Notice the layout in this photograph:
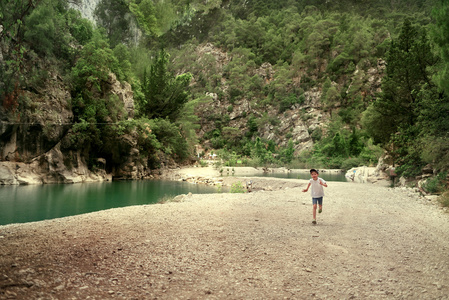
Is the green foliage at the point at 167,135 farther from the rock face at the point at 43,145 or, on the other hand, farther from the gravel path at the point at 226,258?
the gravel path at the point at 226,258

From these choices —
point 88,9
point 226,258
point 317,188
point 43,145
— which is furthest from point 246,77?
point 226,258

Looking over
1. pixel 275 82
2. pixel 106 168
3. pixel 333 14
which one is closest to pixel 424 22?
pixel 333 14

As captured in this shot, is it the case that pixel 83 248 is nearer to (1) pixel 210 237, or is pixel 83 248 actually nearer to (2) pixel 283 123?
(1) pixel 210 237

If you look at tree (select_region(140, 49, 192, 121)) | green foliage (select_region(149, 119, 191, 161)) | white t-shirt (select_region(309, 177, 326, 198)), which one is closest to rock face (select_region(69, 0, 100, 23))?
tree (select_region(140, 49, 192, 121))

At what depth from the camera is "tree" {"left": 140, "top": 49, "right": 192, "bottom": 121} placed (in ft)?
81.0

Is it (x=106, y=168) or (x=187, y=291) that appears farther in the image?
(x=106, y=168)

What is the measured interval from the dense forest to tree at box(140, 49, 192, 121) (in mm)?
105

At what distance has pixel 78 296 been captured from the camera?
2090 mm

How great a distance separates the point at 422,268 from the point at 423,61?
11804 mm

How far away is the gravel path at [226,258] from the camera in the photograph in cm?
230

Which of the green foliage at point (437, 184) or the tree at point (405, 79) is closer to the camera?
the green foliage at point (437, 184)

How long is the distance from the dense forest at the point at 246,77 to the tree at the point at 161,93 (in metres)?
0.11

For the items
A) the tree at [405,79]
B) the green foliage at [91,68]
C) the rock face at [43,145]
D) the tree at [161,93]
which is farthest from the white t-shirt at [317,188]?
the tree at [161,93]

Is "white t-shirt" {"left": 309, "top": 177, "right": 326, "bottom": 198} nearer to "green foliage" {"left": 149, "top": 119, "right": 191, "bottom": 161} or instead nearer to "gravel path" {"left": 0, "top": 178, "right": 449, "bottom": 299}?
"gravel path" {"left": 0, "top": 178, "right": 449, "bottom": 299}
